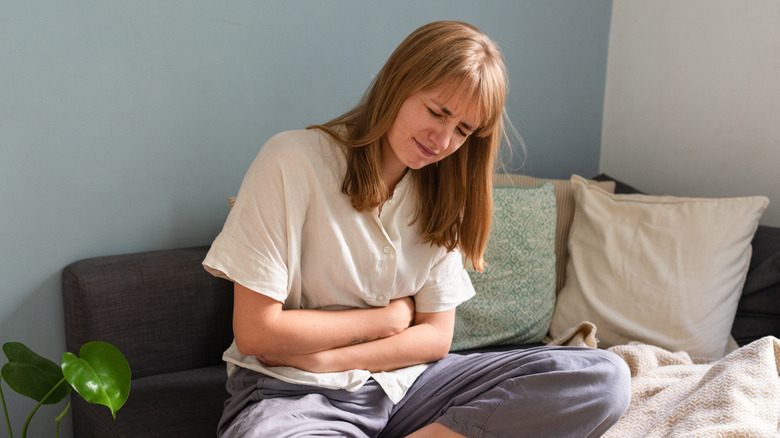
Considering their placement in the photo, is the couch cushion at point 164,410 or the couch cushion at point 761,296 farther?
the couch cushion at point 761,296

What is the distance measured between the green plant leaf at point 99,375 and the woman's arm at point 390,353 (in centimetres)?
23

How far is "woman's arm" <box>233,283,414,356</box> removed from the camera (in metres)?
1.17

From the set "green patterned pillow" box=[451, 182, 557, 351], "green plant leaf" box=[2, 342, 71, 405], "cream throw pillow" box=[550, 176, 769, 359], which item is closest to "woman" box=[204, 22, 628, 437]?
"green plant leaf" box=[2, 342, 71, 405]

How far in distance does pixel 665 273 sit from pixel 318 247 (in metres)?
1.01

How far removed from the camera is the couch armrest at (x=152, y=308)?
58.3 inches

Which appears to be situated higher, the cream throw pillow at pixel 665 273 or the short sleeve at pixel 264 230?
the short sleeve at pixel 264 230

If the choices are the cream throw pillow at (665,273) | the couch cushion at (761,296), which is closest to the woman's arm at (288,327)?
the cream throw pillow at (665,273)

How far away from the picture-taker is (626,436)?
132 centimetres

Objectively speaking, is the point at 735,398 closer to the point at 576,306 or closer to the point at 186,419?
the point at 576,306

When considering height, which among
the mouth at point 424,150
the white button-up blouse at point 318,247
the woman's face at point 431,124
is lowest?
the white button-up blouse at point 318,247

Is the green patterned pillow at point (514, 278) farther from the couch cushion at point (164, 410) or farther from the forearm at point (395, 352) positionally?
the couch cushion at point (164, 410)

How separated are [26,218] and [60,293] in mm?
181

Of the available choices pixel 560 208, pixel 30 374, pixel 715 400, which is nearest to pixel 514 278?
pixel 560 208

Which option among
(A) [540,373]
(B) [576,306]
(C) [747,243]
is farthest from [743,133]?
(A) [540,373]
